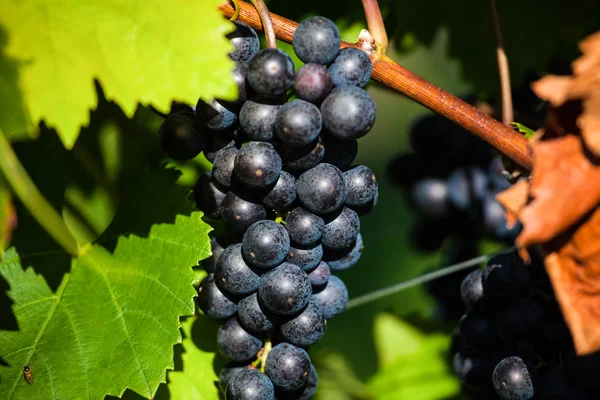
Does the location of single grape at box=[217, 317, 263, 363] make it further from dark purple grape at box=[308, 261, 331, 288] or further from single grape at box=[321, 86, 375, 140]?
single grape at box=[321, 86, 375, 140]

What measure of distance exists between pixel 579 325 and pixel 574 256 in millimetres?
103

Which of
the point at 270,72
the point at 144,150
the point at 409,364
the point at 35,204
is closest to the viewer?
the point at 270,72

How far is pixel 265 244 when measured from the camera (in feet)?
3.62

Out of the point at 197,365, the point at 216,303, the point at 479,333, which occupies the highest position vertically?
the point at 216,303

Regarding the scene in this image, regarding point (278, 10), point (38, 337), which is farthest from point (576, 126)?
point (38, 337)

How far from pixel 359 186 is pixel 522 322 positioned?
395 mm

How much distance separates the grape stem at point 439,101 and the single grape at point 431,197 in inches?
26.5

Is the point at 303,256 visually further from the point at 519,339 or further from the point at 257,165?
the point at 519,339

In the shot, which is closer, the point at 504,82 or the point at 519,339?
Answer: the point at 519,339

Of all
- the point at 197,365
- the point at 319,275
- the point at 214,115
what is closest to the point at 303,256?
the point at 319,275

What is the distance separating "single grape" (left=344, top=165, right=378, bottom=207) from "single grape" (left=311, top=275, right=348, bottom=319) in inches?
6.9

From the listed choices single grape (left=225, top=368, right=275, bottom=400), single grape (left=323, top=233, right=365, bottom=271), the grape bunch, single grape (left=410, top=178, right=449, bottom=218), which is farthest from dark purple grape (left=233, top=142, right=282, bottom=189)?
single grape (left=410, top=178, right=449, bottom=218)

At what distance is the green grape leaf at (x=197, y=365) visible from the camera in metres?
1.36

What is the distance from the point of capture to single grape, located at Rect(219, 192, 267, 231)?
1.15m
